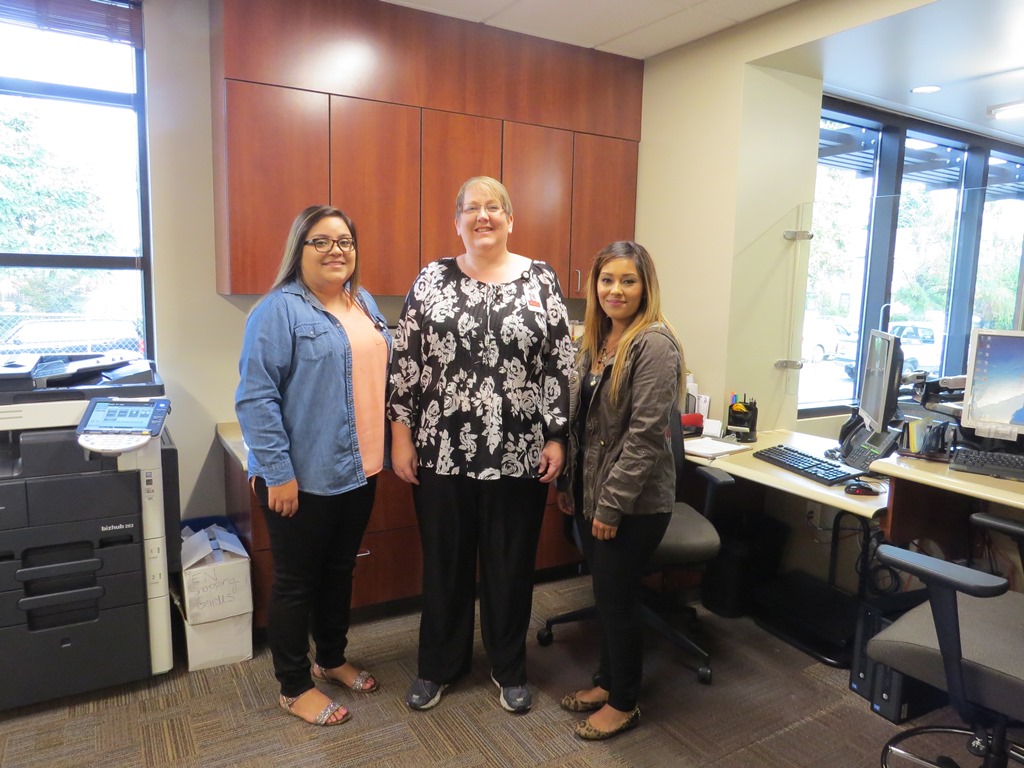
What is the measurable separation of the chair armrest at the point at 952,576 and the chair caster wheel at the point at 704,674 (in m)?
1.00

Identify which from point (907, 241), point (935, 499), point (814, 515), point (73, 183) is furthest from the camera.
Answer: point (907, 241)

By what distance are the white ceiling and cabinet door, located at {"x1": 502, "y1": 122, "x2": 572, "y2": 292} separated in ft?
1.42

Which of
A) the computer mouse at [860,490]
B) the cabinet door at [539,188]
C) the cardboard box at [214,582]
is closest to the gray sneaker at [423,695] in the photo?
the cardboard box at [214,582]

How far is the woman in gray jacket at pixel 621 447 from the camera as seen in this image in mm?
1836

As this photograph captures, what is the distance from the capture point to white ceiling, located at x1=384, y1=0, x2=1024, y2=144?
99.3 inches

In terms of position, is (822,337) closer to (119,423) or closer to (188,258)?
(188,258)

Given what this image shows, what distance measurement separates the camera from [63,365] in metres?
2.22

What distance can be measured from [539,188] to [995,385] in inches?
75.1

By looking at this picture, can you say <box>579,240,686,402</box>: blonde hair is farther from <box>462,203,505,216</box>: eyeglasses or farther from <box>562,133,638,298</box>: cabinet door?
<box>562,133,638,298</box>: cabinet door

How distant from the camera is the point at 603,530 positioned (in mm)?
1884

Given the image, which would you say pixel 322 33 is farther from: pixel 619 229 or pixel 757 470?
pixel 757 470

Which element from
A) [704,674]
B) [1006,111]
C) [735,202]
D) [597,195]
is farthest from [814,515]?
[1006,111]

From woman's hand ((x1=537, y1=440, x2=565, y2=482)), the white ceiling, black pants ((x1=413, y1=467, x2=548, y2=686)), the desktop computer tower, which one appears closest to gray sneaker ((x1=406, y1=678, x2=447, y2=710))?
black pants ((x1=413, y1=467, x2=548, y2=686))

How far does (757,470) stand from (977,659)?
3.49 feet
